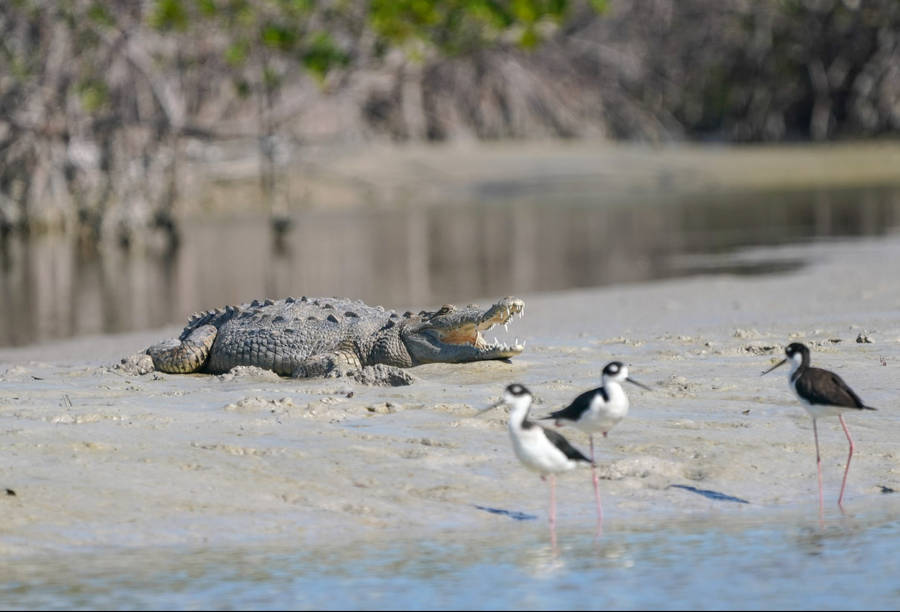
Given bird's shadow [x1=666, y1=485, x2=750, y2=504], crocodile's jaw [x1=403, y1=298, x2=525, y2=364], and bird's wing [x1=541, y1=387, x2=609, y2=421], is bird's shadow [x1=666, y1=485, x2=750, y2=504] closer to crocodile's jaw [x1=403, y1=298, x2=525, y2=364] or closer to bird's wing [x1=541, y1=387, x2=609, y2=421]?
bird's wing [x1=541, y1=387, x2=609, y2=421]

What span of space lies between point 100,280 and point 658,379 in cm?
1104

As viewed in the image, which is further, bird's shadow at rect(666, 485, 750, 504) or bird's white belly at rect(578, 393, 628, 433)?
bird's shadow at rect(666, 485, 750, 504)

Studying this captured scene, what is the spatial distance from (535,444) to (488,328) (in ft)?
11.1

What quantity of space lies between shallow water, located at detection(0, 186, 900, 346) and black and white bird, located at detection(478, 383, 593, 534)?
7836mm

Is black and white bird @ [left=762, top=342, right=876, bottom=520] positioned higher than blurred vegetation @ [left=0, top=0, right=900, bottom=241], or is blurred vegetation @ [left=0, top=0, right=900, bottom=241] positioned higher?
blurred vegetation @ [left=0, top=0, right=900, bottom=241]

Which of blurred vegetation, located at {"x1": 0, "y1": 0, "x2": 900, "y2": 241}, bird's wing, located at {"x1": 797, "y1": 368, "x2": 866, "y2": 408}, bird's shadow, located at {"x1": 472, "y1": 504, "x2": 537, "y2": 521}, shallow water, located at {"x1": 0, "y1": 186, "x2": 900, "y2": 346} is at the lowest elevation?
bird's shadow, located at {"x1": 472, "y1": 504, "x2": 537, "y2": 521}

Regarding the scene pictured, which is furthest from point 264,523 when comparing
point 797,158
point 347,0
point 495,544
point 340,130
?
point 797,158

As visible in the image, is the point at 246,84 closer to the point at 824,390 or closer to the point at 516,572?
the point at 824,390

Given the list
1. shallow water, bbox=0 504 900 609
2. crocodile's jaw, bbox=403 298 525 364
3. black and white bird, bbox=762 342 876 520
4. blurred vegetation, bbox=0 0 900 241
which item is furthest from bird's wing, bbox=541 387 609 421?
blurred vegetation, bbox=0 0 900 241

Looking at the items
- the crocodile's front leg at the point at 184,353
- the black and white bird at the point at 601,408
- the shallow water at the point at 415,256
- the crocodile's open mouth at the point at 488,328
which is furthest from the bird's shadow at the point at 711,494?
the shallow water at the point at 415,256

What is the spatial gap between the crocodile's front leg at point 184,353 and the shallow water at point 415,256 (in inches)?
139

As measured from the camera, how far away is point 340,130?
32.8 metres

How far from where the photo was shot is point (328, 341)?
9.26 meters

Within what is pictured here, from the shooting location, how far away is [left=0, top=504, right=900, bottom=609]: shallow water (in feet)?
16.8
